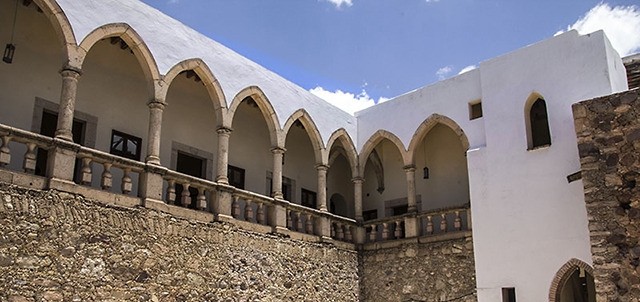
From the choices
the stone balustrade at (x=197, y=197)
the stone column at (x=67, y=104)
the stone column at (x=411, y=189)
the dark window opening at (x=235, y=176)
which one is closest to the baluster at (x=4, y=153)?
the stone balustrade at (x=197, y=197)

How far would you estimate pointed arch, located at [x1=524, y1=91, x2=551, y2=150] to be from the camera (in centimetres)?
1039

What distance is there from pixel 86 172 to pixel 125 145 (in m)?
2.52

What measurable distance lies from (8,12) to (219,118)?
11.4 feet

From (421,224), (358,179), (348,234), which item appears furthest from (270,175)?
(421,224)

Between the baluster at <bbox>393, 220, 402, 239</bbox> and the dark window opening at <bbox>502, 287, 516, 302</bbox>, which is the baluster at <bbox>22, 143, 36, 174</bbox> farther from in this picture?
the dark window opening at <bbox>502, 287, 516, 302</bbox>

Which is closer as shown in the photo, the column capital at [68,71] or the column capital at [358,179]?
the column capital at [68,71]

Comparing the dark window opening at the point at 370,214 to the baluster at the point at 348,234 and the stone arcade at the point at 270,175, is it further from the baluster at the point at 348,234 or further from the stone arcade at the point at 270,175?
the baluster at the point at 348,234

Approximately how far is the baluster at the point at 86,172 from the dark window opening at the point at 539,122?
717 cm

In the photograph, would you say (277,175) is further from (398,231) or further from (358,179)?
(398,231)

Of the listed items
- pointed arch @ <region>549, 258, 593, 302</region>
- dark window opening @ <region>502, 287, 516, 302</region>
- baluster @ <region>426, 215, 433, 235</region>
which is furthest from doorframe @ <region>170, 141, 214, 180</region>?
pointed arch @ <region>549, 258, 593, 302</region>

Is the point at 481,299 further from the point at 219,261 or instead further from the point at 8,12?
the point at 8,12

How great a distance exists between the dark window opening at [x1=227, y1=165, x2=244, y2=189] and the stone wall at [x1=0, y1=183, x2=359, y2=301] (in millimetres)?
2060

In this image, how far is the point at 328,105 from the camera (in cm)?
1291

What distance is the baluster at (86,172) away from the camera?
780cm
